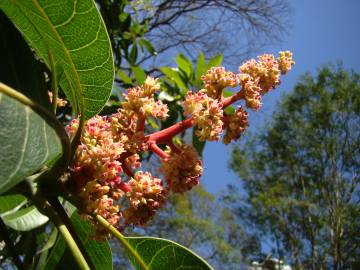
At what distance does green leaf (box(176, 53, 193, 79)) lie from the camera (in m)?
2.35

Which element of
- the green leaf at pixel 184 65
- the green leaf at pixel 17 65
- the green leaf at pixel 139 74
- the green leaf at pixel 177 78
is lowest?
the green leaf at pixel 17 65

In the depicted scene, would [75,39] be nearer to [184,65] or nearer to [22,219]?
[22,219]

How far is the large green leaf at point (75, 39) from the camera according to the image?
2.04 feet

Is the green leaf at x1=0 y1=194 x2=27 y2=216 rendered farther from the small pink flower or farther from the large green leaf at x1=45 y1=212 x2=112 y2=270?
the small pink flower

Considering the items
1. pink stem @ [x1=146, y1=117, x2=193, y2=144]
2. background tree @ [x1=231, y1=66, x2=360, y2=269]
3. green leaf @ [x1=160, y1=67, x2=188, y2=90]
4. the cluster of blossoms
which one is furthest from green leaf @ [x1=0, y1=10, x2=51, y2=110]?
→ background tree @ [x1=231, y1=66, x2=360, y2=269]

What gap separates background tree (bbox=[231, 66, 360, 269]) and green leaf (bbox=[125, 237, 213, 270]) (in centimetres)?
1159

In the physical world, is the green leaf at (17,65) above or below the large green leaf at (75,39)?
below

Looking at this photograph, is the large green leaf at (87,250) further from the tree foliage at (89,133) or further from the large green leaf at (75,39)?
the large green leaf at (75,39)

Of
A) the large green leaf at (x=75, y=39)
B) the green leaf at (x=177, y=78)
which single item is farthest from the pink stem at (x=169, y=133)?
the green leaf at (x=177, y=78)

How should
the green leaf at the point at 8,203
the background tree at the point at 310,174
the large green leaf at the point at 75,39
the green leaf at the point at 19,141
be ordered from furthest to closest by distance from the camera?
the background tree at the point at 310,174 < the green leaf at the point at 8,203 < the large green leaf at the point at 75,39 < the green leaf at the point at 19,141

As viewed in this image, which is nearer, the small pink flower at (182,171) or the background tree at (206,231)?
the small pink flower at (182,171)

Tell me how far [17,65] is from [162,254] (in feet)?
1.35

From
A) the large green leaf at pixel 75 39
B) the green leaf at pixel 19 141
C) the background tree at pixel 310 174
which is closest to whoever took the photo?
the green leaf at pixel 19 141

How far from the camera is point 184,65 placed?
236cm
